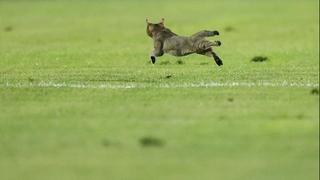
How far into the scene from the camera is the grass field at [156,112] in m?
14.2

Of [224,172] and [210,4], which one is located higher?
[210,4]

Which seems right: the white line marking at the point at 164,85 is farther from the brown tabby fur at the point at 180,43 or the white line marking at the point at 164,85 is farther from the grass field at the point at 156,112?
the brown tabby fur at the point at 180,43

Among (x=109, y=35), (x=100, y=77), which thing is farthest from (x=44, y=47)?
(x=100, y=77)

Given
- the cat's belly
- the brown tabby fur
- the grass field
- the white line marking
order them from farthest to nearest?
the cat's belly → the brown tabby fur → the white line marking → the grass field

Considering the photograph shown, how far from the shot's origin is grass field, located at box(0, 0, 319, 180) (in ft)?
46.7

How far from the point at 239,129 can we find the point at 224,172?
2978mm

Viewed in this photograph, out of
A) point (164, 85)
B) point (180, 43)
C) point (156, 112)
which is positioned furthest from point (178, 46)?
point (156, 112)

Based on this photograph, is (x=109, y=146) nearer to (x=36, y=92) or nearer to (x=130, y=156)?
(x=130, y=156)

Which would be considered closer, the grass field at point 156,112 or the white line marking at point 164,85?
the grass field at point 156,112

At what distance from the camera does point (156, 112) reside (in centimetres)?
1858

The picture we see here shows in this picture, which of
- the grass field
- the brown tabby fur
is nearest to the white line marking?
the grass field

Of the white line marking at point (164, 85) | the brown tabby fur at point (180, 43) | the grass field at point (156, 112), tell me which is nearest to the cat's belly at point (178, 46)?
the brown tabby fur at point (180, 43)

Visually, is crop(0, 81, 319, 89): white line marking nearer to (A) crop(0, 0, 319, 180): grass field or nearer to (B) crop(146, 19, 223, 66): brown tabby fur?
(A) crop(0, 0, 319, 180): grass field

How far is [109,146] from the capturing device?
15508mm
